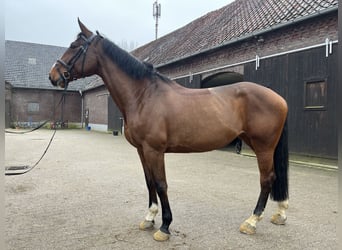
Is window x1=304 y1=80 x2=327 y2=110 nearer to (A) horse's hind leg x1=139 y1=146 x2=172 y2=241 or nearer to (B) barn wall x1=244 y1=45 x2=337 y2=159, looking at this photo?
(B) barn wall x1=244 y1=45 x2=337 y2=159

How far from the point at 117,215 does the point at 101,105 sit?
65.4 ft

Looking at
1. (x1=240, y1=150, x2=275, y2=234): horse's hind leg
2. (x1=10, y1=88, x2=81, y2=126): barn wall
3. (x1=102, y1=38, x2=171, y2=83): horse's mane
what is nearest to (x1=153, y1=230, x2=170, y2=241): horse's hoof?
(x1=240, y1=150, x2=275, y2=234): horse's hind leg

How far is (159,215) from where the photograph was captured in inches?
136

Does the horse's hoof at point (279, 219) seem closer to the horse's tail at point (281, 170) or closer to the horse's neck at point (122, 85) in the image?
the horse's tail at point (281, 170)

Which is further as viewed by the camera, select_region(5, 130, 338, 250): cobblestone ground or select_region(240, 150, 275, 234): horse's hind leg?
select_region(240, 150, 275, 234): horse's hind leg

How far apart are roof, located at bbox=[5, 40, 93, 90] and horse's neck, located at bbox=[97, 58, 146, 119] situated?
2536 centimetres

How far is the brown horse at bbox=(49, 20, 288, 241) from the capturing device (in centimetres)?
282

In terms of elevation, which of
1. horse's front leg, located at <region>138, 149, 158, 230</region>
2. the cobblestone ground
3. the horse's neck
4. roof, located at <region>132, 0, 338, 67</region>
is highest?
roof, located at <region>132, 0, 338, 67</region>

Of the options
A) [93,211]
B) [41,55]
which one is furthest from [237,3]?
[41,55]

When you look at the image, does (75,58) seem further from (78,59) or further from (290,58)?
(290,58)

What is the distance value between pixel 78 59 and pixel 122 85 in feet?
1.80

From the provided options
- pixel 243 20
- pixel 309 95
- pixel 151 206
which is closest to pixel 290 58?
pixel 309 95

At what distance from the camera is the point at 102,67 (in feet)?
9.94

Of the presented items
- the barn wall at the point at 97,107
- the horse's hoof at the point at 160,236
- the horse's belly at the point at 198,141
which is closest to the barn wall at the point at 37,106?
the barn wall at the point at 97,107
